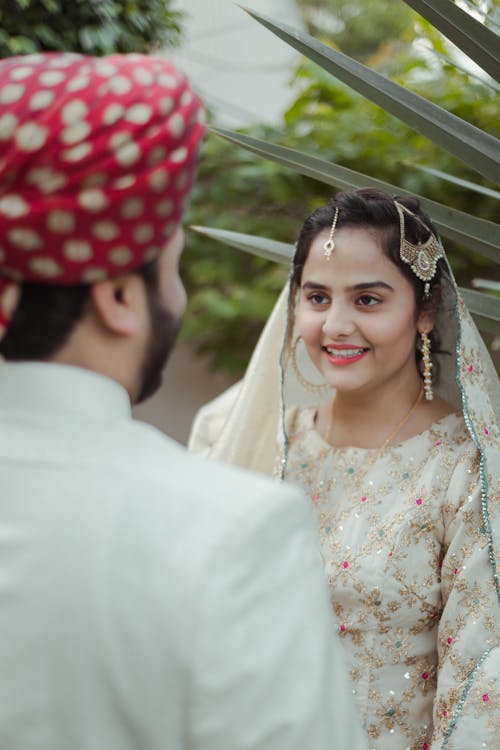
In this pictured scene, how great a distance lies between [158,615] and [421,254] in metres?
1.24

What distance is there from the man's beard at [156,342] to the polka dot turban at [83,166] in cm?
6

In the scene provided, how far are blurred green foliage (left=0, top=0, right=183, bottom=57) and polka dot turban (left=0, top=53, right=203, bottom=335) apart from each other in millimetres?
2826

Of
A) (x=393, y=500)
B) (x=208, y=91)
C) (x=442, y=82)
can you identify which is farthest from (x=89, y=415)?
(x=208, y=91)

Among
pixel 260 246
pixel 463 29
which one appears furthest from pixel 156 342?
pixel 260 246

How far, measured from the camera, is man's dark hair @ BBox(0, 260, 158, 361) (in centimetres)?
90

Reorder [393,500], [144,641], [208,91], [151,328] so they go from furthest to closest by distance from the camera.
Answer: [208,91] → [393,500] → [151,328] → [144,641]

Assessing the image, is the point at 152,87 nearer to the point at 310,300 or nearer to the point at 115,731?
the point at 115,731

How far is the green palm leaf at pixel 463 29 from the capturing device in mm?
1786

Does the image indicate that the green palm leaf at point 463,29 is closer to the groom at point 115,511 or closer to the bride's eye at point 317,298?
the bride's eye at point 317,298

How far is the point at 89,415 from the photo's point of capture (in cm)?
90

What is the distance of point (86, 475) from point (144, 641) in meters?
0.15

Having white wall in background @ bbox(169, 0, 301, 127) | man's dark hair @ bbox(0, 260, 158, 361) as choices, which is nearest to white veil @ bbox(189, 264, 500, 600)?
man's dark hair @ bbox(0, 260, 158, 361)

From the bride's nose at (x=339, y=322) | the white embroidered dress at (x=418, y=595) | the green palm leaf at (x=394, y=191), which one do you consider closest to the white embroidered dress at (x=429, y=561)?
the white embroidered dress at (x=418, y=595)

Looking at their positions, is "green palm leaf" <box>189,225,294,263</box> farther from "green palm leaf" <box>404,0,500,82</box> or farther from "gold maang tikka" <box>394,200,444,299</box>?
"green palm leaf" <box>404,0,500,82</box>
